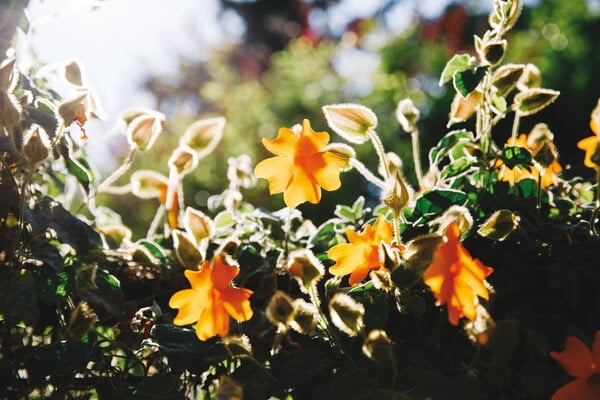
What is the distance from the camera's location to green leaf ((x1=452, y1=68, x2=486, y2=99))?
0.61 metres

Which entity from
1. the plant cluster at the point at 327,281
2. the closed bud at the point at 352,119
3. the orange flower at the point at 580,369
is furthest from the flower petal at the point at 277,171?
the orange flower at the point at 580,369

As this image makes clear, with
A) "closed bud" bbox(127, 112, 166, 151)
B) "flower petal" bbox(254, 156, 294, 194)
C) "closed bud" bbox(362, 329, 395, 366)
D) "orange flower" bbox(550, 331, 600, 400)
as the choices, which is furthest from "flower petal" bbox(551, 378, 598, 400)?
"closed bud" bbox(127, 112, 166, 151)

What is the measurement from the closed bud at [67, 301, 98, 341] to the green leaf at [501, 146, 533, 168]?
470mm

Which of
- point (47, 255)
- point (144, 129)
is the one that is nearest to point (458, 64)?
point (144, 129)

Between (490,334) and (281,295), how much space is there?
18cm

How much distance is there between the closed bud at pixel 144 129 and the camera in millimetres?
752

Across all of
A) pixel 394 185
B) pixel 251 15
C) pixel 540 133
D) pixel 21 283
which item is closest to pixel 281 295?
pixel 394 185

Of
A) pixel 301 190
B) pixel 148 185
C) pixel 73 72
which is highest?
pixel 73 72

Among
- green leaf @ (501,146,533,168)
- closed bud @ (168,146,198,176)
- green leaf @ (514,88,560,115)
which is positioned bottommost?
closed bud @ (168,146,198,176)

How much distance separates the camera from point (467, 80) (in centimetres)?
62

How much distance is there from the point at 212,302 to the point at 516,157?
373mm

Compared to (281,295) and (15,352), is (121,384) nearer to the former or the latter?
(15,352)

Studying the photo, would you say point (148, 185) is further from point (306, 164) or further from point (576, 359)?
point (576, 359)

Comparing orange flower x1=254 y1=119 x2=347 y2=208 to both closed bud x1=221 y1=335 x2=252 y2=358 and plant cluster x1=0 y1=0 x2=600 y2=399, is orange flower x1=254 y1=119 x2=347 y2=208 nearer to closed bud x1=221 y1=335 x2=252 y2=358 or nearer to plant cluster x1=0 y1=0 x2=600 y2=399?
plant cluster x1=0 y1=0 x2=600 y2=399
